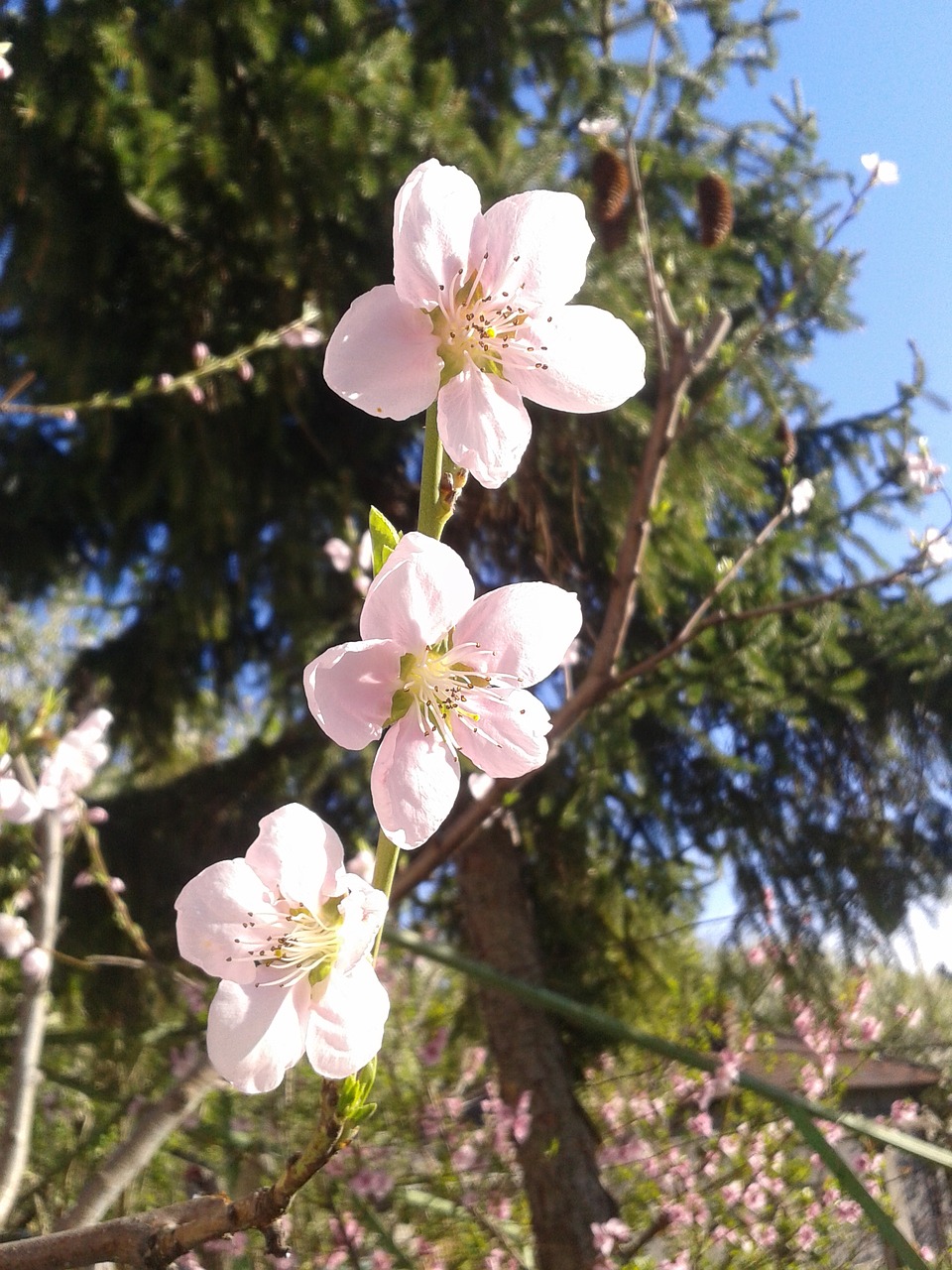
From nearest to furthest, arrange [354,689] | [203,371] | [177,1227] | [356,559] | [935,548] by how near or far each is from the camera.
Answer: [177,1227] → [354,689] → [935,548] → [203,371] → [356,559]

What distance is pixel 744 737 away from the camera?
318cm

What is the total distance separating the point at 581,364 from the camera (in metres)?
0.55

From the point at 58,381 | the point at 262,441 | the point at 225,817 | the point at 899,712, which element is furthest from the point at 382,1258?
the point at 58,381

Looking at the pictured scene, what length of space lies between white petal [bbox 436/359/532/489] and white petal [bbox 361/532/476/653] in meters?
0.05

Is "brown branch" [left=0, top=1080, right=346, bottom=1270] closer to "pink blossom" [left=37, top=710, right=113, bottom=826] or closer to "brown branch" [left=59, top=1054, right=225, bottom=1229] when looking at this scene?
"brown branch" [left=59, top=1054, right=225, bottom=1229]

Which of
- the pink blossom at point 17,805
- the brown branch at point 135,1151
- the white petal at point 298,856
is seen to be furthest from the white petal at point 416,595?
the pink blossom at point 17,805

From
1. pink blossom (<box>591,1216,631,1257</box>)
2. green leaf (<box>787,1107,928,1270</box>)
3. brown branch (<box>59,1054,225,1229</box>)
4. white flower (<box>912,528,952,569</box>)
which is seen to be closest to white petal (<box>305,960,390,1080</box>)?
green leaf (<box>787,1107,928,1270</box>)

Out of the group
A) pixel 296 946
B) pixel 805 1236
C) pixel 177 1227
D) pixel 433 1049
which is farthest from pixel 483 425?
pixel 805 1236

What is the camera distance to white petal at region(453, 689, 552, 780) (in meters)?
0.52

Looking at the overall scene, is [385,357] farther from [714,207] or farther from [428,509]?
[714,207]

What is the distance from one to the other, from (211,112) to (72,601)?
2.35 metres

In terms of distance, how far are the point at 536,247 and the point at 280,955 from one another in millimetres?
430

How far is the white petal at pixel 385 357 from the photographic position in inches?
20.3

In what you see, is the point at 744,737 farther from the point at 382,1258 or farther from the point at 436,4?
the point at 436,4
